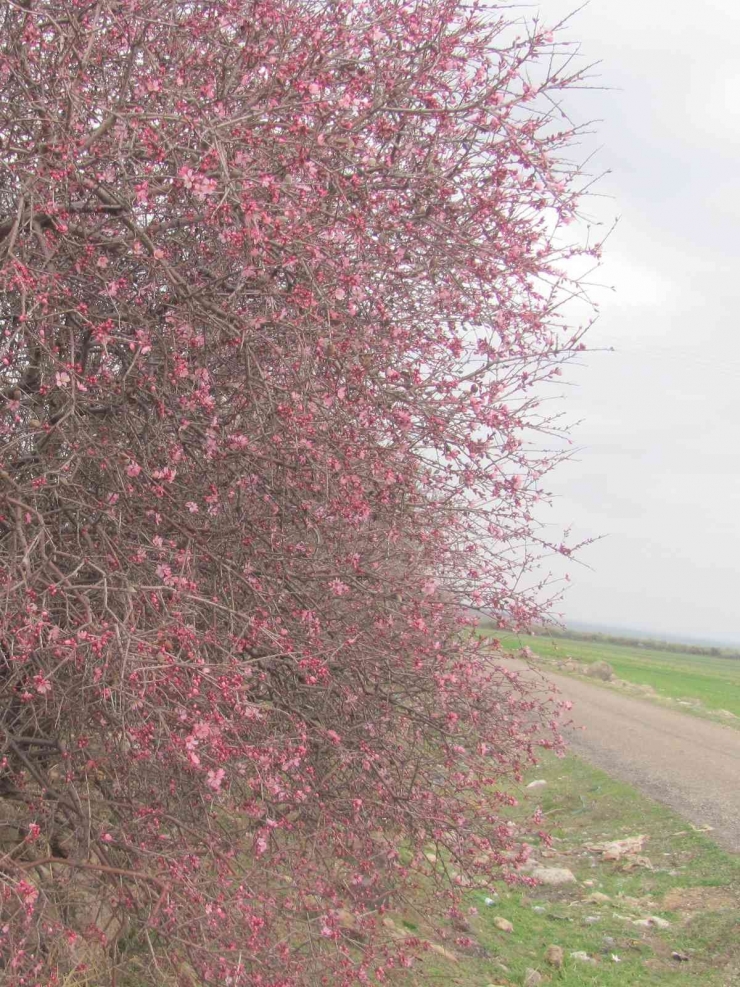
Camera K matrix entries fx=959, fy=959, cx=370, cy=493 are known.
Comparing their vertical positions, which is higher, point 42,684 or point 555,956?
point 42,684

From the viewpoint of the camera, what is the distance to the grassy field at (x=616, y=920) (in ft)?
25.8

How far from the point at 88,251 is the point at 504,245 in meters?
2.44

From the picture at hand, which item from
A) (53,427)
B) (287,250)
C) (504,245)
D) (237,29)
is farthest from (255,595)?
(237,29)

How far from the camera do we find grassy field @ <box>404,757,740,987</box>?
25.8 ft

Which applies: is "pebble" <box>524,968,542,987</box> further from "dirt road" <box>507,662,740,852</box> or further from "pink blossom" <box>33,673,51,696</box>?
"pink blossom" <box>33,673,51,696</box>

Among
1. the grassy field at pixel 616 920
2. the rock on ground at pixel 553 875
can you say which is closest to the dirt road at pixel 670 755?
the grassy field at pixel 616 920

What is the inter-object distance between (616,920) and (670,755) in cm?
766

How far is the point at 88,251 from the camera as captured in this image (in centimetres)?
436

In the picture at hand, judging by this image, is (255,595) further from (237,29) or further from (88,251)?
(237,29)

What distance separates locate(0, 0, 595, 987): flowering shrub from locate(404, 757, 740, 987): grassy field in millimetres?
2200

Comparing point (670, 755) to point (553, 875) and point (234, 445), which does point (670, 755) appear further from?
point (234, 445)

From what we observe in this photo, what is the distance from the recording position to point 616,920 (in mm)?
9336

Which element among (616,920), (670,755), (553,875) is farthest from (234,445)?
(670,755)

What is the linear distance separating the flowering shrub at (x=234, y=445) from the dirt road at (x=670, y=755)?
6.29m
